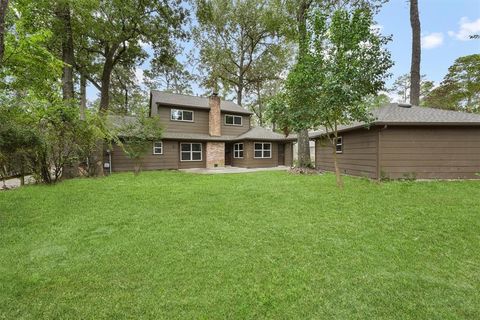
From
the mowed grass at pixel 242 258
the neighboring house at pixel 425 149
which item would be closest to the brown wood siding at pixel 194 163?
the mowed grass at pixel 242 258

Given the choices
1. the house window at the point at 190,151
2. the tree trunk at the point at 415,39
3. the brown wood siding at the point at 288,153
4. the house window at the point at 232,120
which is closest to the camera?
the tree trunk at the point at 415,39

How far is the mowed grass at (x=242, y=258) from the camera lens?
2543mm

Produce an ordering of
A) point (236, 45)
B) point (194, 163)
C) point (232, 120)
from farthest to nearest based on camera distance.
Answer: point (236, 45) < point (232, 120) < point (194, 163)

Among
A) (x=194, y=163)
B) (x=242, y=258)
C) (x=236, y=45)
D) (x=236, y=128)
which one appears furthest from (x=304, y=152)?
(x=236, y=45)

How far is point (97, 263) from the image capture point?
3414 millimetres

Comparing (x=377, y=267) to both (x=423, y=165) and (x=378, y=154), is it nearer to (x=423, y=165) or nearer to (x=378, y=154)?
(x=378, y=154)

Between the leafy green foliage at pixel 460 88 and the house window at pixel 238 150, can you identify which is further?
the leafy green foliage at pixel 460 88

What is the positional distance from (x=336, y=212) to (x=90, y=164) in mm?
12381

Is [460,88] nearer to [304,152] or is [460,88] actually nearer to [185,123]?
[304,152]

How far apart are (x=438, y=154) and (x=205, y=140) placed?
13.0 m

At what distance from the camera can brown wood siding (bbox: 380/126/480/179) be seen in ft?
31.6

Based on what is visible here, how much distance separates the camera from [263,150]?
18.4 m

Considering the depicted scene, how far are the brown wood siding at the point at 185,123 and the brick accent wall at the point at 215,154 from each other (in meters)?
1.42

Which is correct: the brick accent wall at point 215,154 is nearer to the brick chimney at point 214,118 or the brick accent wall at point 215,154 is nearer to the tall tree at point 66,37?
the brick chimney at point 214,118
